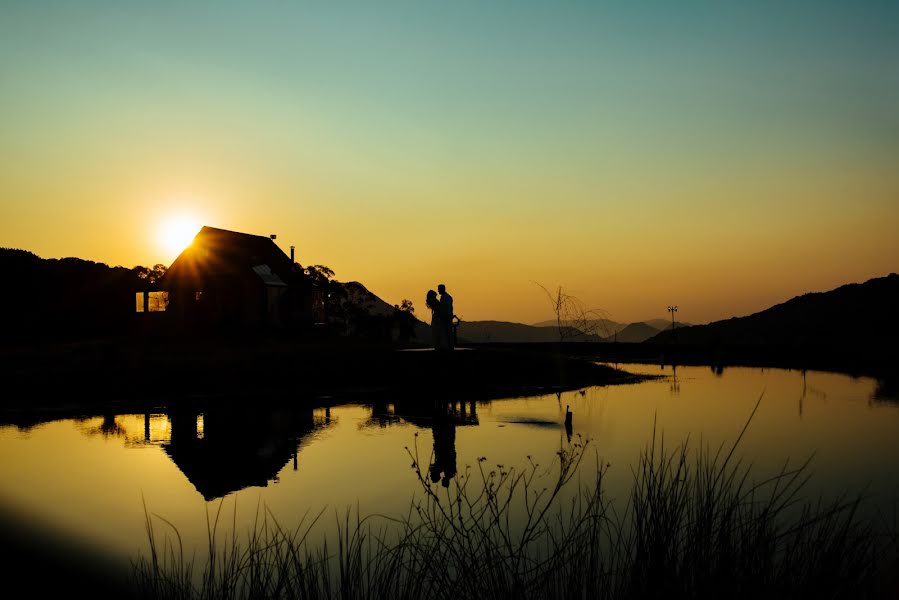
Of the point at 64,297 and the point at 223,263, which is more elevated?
the point at 223,263

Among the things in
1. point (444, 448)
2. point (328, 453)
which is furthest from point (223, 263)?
point (444, 448)

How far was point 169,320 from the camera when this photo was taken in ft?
169

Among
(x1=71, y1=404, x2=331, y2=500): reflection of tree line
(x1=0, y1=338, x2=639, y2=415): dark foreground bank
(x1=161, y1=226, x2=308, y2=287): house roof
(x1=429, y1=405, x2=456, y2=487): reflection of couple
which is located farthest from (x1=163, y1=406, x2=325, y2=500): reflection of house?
(x1=161, y1=226, x2=308, y2=287): house roof

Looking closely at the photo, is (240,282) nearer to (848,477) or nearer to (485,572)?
(848,477)

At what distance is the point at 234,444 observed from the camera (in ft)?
63.2

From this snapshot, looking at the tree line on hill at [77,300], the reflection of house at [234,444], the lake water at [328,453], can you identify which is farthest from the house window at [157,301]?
the reflection of house at [234,444]

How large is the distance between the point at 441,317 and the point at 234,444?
16.3m

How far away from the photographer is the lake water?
42.7 feet

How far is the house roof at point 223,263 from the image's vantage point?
50.7 meters

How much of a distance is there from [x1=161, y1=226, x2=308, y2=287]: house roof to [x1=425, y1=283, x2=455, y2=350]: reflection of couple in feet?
59.9

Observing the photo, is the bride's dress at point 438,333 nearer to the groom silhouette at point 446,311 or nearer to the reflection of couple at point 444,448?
the groom silhouette at point 446,311

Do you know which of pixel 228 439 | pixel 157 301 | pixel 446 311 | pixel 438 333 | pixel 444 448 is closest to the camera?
pixel 444 448

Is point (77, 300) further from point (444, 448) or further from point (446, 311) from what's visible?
point (444, 448)

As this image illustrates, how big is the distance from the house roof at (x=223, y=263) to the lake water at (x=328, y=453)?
80.1 ft
